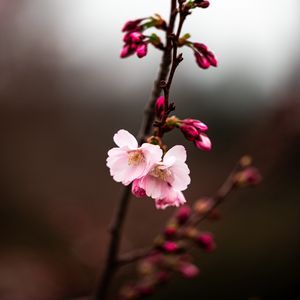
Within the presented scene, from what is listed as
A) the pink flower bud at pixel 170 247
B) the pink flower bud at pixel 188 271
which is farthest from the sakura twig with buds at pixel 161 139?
the pink flower bud at pixel 188 271

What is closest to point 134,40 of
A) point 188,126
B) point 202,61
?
point 202,61

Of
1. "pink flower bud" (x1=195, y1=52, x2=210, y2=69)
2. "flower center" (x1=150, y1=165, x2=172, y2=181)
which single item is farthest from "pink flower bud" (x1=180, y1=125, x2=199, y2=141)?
"pink flower bud" (x1=195, y1=52, x2=210, y2=69)

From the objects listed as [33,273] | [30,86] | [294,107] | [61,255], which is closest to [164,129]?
[294,107]

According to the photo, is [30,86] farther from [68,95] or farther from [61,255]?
[61,255]

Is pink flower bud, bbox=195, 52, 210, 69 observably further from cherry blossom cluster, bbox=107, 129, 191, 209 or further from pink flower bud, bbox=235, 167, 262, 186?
pink flower bud, bbox=235, 167, 262, 186

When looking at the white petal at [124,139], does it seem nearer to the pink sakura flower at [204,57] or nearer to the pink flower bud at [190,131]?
the pink flower bud at [190,131]

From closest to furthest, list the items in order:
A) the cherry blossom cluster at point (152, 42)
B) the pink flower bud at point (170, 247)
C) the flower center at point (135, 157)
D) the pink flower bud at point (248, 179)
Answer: the flower center at point (135, 157) < the cherry blossom cluster at point (152, 42) < the pink flower bud at point (170, 247) < the pink flower bud at point (248, 179)
